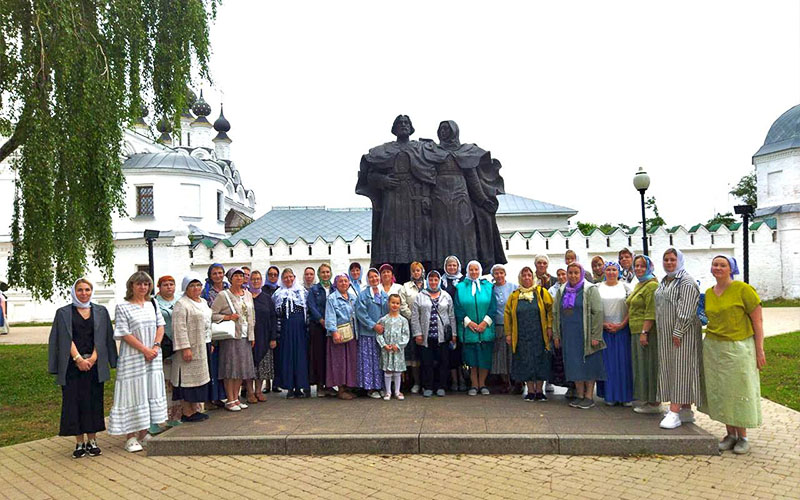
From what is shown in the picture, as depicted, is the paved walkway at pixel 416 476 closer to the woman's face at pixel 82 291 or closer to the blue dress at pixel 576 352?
the blue dress at pixel 576 352

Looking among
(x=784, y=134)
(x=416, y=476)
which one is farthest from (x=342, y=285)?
(x=784, y=134)

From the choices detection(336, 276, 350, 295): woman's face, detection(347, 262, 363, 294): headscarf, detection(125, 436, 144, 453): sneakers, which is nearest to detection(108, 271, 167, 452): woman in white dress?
detection(125, 436, 144, 453): sneakers

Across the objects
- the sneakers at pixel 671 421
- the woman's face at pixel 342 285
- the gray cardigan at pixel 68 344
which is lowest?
the sneakers at pixel 671 421

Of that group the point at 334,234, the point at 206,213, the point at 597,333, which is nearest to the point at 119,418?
the point at 597,333

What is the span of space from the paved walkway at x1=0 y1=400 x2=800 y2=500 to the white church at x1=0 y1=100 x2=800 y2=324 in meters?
20.0

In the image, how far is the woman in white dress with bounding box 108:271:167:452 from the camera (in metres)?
5.77

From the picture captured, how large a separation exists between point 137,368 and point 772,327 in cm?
1749

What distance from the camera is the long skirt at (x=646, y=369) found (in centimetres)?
629

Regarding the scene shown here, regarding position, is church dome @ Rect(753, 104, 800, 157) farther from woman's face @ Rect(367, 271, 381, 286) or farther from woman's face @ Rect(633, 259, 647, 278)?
woman's face @ Rect(367, 271, 381, 286)

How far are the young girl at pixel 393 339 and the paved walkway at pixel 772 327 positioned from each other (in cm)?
1229

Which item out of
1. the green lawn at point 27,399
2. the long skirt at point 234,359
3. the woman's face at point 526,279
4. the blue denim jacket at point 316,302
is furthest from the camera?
the blue denim jacket at point 316,302

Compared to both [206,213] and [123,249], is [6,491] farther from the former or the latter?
[206,213]

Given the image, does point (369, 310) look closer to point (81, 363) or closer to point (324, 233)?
point (81, 363)

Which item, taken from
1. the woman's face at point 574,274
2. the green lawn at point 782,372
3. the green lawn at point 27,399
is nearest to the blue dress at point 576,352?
the woman's face at point 574,274
